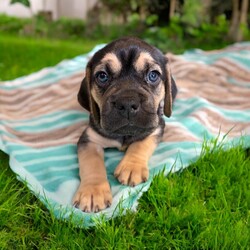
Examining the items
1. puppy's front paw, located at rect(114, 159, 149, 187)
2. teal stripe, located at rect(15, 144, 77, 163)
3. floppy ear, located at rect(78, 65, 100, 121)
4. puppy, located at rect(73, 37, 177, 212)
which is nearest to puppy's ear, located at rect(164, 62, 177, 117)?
puppy, located at rect(73, 37, 177, 212)

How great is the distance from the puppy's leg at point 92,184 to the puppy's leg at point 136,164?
123 mm

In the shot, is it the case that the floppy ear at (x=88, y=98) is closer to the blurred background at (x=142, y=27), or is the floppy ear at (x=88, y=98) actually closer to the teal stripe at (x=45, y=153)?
the teal stripe at (x=45, y=153)

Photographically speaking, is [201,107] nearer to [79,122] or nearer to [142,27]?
[79,122]

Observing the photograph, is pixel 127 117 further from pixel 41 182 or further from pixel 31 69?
pixel 31 69

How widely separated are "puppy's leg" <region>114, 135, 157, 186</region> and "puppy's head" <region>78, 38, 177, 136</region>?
0.17 meters

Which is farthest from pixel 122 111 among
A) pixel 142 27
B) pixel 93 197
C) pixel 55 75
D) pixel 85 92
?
pixel 142 27

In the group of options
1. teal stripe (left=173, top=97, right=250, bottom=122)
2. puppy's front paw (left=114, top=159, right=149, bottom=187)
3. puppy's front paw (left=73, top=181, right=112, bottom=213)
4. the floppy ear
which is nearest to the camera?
puppy's front paw (left=73, top=181, right=112, bottom=213)

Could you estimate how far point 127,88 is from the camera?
3.12 m

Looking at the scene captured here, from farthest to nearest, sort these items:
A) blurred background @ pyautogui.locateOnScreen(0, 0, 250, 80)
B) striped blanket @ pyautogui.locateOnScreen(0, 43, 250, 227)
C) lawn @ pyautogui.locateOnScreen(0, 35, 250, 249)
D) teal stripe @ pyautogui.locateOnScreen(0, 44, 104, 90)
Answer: blurred background @ pyautogui.locateOnScreen(0, 0, 250, 80) < teal stripe @ pyautogui.locateOnScreen(0, 44, 104, 90) < striped blanket @ pyautogui.locateOnScreen(0, 43, 250, 227) < lawn @ pyautogui.locateOnScreen(0, 35, 250, 249)

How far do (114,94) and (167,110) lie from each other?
72cm

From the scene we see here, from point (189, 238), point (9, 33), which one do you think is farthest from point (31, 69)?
point (9, 33)

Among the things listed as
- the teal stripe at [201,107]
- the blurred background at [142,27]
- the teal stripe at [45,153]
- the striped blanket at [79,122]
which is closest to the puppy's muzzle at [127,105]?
the striped blanket at [79,122]

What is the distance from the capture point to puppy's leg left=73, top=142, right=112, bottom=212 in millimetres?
2744

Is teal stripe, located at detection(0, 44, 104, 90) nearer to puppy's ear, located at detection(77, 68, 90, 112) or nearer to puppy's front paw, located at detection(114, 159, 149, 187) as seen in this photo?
puppy's ear, located at detection(77, 68, 90, 112)
